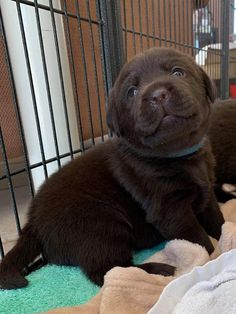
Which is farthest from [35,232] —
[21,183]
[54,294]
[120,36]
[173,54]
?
[21,183]

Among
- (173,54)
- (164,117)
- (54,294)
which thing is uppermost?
(173,54)

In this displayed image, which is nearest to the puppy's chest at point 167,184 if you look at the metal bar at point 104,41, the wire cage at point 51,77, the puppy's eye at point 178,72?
the puppy's eye at point 178,72

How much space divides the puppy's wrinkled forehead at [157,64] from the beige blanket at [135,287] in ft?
1.44

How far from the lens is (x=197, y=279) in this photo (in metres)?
0.68

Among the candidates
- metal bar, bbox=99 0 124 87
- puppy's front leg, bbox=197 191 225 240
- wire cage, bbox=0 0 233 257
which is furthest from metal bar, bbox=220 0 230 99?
puppy's front leg, bbox=197 191 225 240

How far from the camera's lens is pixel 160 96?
794 millimetres

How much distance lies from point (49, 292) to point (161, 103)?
56 cm

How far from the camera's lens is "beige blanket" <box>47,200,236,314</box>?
2.41 ft

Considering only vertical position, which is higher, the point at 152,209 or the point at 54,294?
the point at 152,209

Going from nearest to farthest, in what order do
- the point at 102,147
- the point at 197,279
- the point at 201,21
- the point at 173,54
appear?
1. the point at 197,279
2. the point at 173,54
3. the point at 102,147
4. the point at 201,21

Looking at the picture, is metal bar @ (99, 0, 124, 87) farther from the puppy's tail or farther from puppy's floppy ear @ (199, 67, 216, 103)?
the puppy's tail

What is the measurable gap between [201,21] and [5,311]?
271cm

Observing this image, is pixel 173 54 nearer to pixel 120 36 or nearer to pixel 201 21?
pixel 120 36

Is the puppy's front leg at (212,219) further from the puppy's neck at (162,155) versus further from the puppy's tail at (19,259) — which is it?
the puppy's tail at (19,259)
